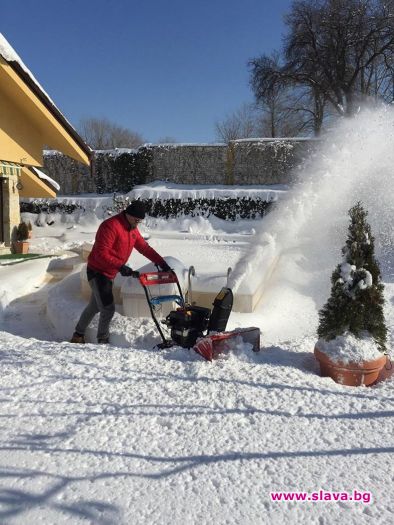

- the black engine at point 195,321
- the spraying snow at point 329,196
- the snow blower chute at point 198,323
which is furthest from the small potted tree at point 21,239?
the black engine at point 195,321

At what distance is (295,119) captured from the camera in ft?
109

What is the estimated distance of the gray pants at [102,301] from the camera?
4.45 metres

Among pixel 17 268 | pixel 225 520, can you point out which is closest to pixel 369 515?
pixel 225 520

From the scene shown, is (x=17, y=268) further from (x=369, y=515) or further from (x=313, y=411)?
(x=369, y=515)

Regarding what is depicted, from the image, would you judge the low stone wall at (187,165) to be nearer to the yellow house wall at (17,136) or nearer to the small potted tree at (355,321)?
the yellow house wall at (17,136)

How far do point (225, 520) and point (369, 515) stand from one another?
67 cm

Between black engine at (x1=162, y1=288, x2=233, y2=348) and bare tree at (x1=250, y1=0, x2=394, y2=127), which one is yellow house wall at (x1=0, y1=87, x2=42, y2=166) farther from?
bare tree at (x1=250, y1=0, x2=394, y2=127)

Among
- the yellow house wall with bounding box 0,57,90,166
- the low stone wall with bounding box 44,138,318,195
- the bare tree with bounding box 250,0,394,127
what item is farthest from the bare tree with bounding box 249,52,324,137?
the yellow house wall with bounding box 0,57,90,166

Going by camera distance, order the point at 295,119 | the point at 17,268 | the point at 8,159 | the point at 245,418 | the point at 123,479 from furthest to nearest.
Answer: the point at 295,119
the point at 8,159
the point at 17,268
the point at 245,418
the point at 123,479

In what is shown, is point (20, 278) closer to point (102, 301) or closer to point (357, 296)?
point (102, 301)

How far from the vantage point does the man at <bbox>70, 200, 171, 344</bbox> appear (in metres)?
4.34

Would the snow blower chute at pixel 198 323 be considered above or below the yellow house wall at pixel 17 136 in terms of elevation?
below

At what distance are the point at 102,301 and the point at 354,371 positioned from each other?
8.31ft

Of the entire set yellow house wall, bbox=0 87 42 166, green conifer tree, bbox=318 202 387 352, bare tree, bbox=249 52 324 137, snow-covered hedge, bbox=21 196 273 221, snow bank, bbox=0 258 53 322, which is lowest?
snow bank, bbox=0 258 53 322
